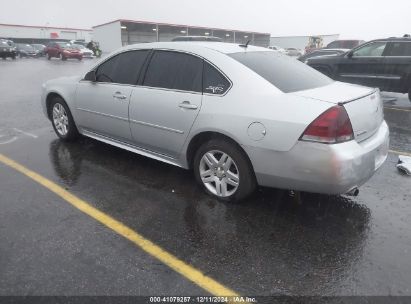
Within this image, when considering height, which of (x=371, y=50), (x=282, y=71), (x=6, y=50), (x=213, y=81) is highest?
(x=371, y=50)

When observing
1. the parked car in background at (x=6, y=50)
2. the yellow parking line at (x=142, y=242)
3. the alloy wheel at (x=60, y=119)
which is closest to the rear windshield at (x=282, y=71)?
the yellow parking line at (x=142, y=242)

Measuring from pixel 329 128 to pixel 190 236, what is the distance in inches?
59.9

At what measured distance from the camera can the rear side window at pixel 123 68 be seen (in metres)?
4.27

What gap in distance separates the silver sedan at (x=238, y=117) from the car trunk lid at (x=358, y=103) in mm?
10

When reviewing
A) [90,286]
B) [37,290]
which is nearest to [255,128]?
[90,286]

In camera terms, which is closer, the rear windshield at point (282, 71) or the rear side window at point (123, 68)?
the rear windshield at point (282, 71)

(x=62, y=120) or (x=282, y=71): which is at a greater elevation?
(x=282, y=71)

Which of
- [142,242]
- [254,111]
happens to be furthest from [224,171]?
[142,242]

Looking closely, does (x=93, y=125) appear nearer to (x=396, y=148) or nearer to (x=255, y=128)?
(x=255, y=128)

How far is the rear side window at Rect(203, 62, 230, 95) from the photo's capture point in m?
3.42

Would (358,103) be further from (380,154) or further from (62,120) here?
(62,120)

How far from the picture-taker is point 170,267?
257 centimetres

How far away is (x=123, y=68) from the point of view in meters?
4.43

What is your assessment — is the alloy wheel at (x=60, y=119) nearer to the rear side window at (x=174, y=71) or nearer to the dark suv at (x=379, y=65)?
the rear side window at (x=174, y=71)
